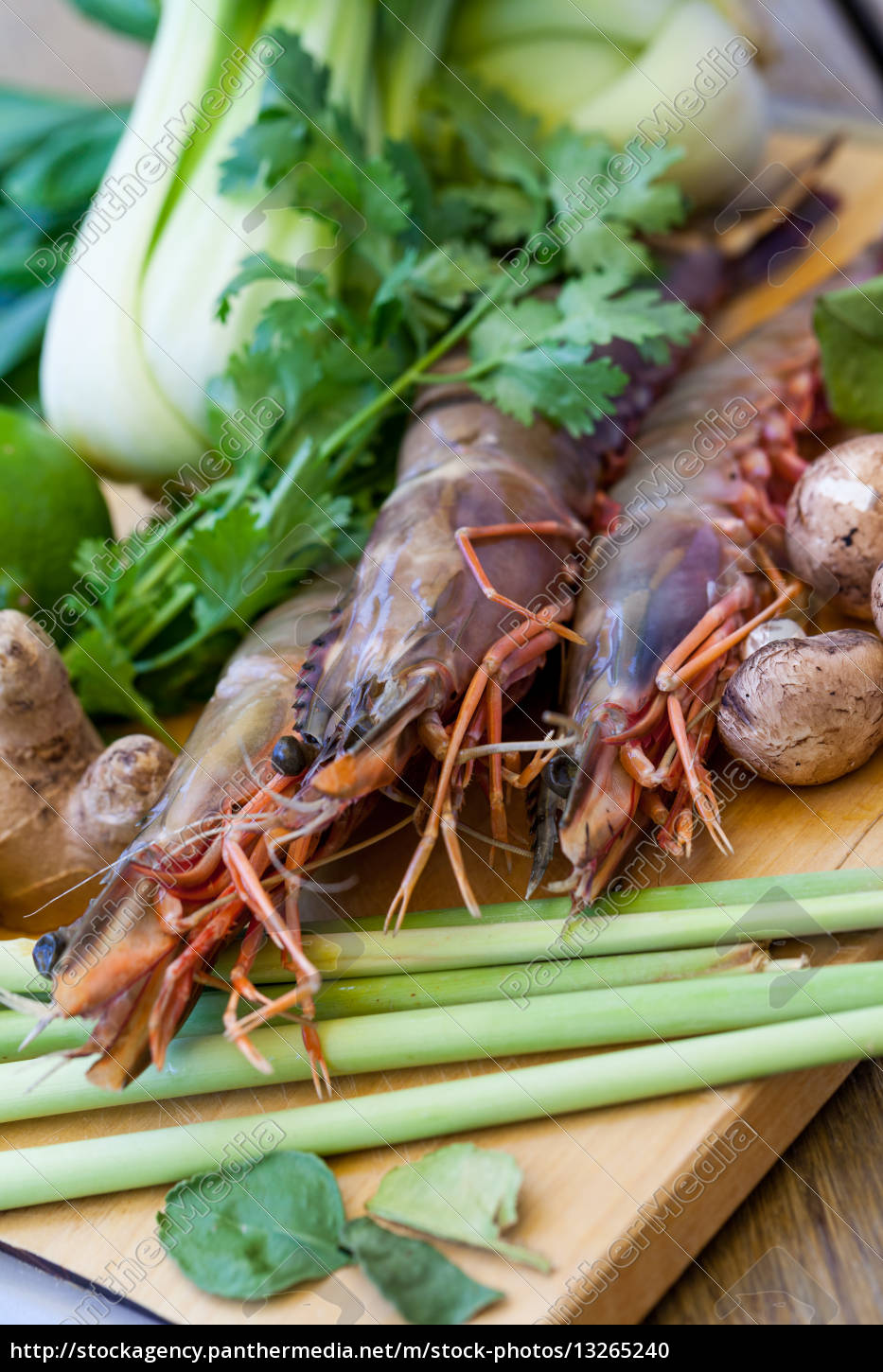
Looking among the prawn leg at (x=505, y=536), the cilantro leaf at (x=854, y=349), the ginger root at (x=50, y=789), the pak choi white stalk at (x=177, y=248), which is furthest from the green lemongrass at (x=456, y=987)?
the pak choi white stalk at (x=177, y=248)

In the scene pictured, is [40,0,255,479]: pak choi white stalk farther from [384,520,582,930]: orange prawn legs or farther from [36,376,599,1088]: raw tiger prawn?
[384,520,582,930]: orange prawn legs

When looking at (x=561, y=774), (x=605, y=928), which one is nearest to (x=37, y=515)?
(x=561, y=774)

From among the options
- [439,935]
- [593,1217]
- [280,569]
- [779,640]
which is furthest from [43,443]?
[593,1217]

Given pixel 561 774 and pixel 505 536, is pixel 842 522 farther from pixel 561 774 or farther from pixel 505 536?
pixel 561 774

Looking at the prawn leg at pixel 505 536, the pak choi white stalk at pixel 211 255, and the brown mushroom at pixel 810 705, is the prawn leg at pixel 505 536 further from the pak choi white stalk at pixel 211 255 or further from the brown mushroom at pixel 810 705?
the pak choi white stalk at pixel 211 255

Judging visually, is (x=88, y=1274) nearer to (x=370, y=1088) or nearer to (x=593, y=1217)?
(x=370, y=1088)
